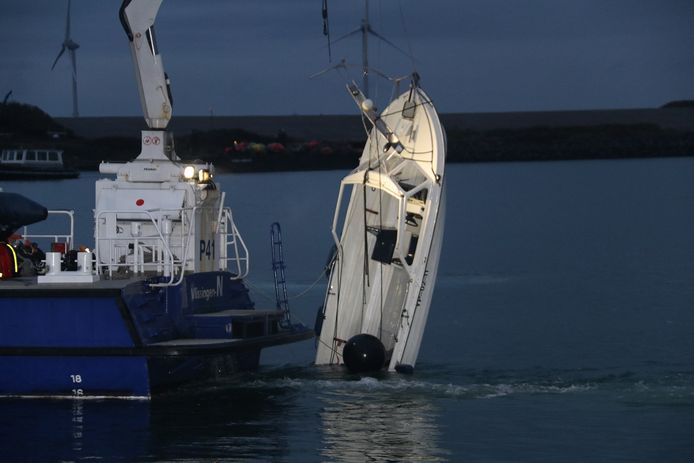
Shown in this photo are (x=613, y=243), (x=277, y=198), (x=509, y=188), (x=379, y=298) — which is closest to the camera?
(x=379, y=298)

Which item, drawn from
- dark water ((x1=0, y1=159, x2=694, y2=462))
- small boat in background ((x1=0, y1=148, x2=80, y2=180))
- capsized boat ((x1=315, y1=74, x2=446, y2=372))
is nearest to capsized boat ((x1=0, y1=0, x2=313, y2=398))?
dark water ((x1=0, y1=159, x2=694, y2=462))

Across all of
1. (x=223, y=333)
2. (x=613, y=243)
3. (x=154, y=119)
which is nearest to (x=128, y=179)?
(x=154, y=119)

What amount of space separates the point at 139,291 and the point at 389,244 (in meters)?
4.93

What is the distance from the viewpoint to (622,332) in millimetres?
31484

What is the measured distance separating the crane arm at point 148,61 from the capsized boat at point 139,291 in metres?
0.01

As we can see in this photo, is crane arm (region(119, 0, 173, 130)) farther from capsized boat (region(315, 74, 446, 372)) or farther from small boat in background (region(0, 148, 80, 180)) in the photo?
small boat in background (region(0, 148, 80, 180))

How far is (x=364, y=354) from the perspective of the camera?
23.8 m

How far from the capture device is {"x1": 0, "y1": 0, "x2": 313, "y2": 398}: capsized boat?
67.1ft

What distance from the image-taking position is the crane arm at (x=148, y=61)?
23.0 meters

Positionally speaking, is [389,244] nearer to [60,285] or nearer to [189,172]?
[189,172]

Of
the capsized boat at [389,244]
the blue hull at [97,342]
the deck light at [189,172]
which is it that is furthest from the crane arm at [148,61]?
the capsized boat at [389,244]

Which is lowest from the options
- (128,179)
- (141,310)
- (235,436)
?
(235,436)

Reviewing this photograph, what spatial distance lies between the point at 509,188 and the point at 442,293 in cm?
8539

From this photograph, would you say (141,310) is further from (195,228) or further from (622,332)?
(622,332)
